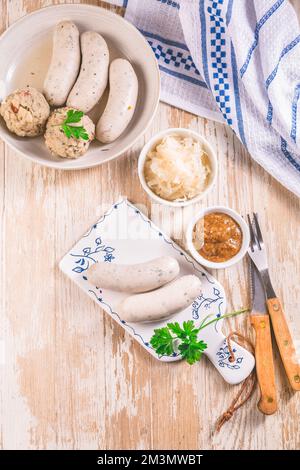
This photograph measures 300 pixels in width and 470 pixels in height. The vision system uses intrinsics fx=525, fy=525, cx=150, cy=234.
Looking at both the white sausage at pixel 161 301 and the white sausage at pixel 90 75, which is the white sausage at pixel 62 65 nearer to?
the white sausage at pixel 90 75

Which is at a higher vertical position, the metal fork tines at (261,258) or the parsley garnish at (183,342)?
the metal fork tines at (261,258)

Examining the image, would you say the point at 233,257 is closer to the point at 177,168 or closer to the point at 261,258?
the point at 261,258

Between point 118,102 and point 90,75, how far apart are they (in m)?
0.14

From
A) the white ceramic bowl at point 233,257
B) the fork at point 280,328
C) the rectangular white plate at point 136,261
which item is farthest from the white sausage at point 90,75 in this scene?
the fork at point 280,328

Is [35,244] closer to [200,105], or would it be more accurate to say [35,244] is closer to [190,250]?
[190,250]

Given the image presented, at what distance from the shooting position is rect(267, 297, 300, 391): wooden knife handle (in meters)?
2.01

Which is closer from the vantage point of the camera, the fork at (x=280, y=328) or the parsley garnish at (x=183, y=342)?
the parsley garnish at (x=183, y=342)

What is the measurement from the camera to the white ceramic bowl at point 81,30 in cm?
196

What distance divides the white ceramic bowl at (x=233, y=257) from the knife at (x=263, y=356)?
0.20m

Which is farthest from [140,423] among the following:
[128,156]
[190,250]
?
[128,156]

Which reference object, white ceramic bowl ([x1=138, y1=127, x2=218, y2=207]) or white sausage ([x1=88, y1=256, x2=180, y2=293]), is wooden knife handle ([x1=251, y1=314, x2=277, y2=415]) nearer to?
white sausage ([x1=88, y1=256, x2=180, y2=293])

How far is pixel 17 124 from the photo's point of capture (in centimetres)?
185

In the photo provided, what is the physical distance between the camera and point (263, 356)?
200 centimetres

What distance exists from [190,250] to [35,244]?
0.61m
